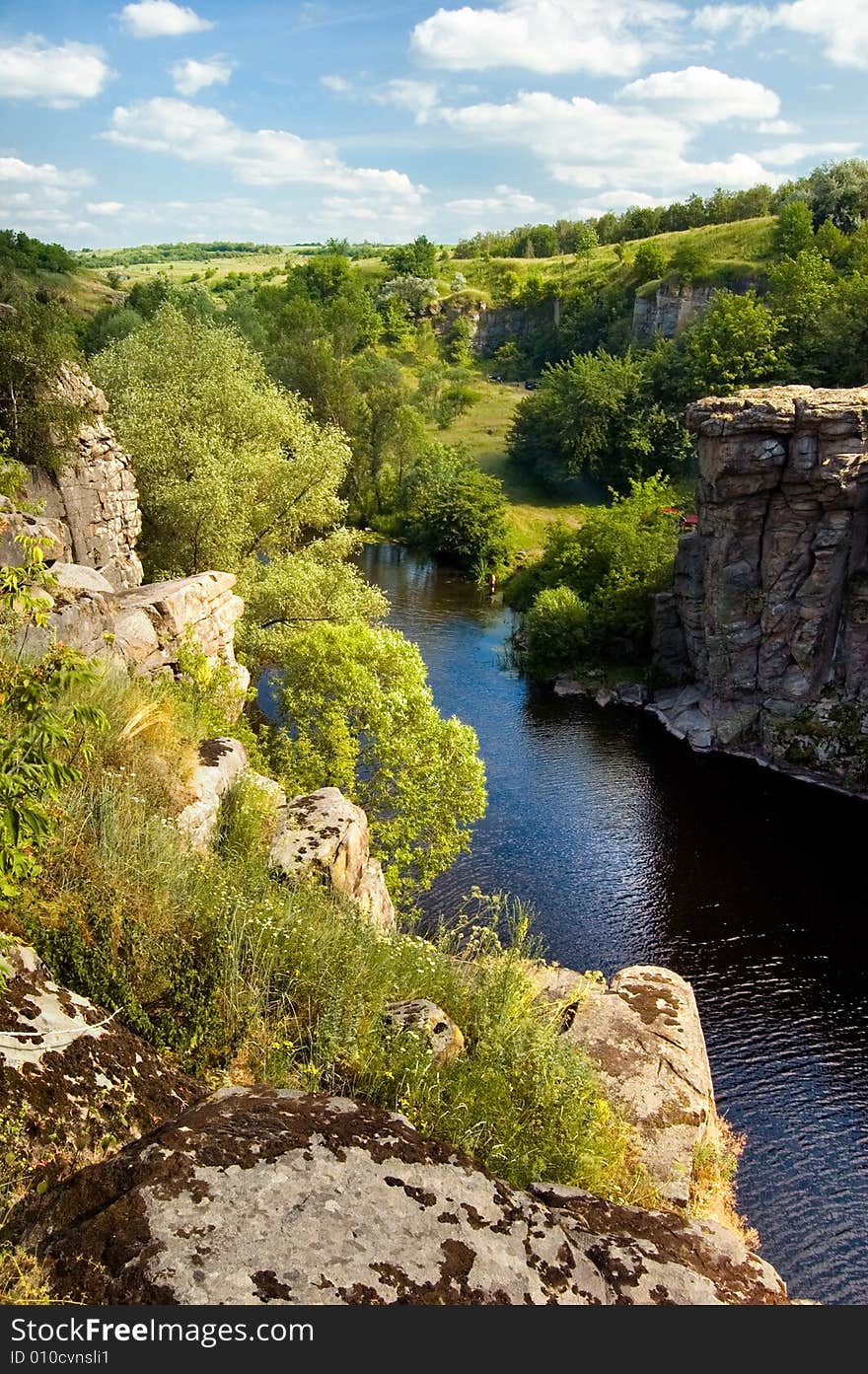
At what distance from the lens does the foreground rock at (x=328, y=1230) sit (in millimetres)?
4379

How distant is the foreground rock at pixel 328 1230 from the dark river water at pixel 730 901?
12.3m

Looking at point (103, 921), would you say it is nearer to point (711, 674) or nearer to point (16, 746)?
point (16, 746)

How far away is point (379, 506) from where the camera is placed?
223ft

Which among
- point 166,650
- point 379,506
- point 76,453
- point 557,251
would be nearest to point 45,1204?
point 166,650

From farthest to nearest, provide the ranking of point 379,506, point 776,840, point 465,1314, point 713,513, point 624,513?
point 379,506, point 624,513, point 713,513, point 776,840, point 465,1314

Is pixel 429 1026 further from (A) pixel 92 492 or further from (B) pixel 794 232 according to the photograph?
(B) pixel 794 232

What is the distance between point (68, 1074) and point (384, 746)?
15.0 metres

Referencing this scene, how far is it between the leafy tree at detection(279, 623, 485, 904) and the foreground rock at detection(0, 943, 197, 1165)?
1363 cm

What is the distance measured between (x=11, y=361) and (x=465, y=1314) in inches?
835

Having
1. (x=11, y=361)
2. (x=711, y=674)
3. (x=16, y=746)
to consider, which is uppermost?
(x=11, y=361)

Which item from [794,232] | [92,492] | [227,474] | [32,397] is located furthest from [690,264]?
[32,397]

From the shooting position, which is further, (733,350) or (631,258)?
(631,258)

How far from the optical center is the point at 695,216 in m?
105

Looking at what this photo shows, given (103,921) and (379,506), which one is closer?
(103,921)
